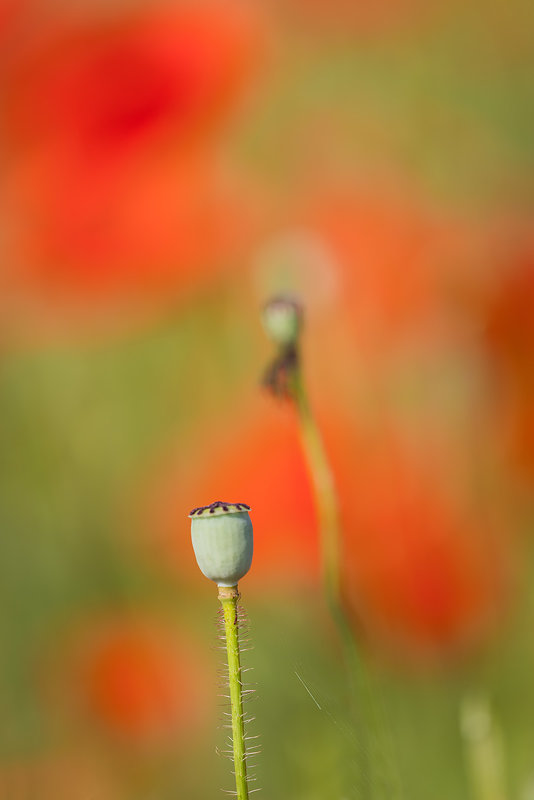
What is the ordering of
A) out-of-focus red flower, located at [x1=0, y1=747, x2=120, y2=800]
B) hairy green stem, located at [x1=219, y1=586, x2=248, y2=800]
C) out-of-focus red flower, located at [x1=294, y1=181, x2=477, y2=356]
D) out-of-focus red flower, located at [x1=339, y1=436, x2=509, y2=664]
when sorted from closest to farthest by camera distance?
1. hairy green stem, located at [x1=219, y1=586, x2=248, y2=800]
2. out-of-focus red flower, located at [x1=0, y1=747, x2=120, y2=800]
3. out-of-focus red flower, located at [x1=339, y1=436, x2=509, y2=664]
4. out-of-focus red flower, located at [x1=294, y1=181, x2=477, y2=356]

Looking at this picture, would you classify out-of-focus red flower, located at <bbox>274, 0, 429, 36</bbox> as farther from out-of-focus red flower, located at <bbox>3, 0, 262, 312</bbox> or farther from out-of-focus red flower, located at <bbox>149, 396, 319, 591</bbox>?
out-of-focus red flower, located at <bbox>149, 396, 319, 591</bbox>

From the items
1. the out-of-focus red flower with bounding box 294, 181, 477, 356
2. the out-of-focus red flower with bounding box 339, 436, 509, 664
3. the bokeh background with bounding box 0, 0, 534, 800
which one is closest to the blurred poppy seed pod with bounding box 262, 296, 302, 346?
the bokeh background with bounding box 0, 0, 534, 800

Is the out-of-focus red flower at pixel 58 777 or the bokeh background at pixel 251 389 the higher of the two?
the bokeh background at pixel 251 389

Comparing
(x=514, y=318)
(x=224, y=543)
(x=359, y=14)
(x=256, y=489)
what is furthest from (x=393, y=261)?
(x=224, y=543)

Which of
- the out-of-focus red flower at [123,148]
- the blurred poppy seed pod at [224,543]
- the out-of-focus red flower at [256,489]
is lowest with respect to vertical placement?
the blurred poppy seed pod at [224,543]

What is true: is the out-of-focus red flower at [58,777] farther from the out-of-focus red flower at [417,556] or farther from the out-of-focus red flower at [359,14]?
the out-of-focus red flower at [359,14]

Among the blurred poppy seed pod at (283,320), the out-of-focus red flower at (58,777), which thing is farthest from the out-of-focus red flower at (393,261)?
the blurred poppy seed pod at (283,320)

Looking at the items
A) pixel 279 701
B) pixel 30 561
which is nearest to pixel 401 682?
pixel 279 701

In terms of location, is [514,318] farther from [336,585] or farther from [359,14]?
[359,14]
